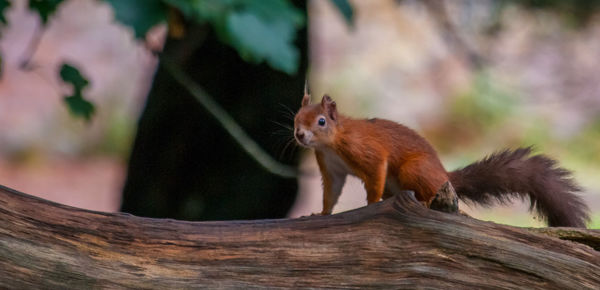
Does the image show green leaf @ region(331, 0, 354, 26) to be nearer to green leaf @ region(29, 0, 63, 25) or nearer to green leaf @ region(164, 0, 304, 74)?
green leaf @ region(164, 0, 304, 74)

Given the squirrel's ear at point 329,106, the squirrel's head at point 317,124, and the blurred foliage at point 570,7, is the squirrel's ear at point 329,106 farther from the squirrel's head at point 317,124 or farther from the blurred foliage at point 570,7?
the blurred foliage at point 570,7

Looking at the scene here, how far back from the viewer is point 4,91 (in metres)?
6.96

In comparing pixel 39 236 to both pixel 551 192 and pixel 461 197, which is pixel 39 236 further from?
pixel 551 192

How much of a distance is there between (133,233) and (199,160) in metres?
1.59

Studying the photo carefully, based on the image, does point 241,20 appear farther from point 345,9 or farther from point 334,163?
point 334,163

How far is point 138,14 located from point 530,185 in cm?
143

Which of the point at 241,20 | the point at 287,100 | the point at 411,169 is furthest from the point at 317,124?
the point at 287,100

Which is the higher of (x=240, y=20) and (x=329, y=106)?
(x=329, y=106)

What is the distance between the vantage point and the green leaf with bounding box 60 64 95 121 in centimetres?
204

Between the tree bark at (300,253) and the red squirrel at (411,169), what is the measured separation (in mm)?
307

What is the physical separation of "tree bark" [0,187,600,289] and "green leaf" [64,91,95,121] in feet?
1.15

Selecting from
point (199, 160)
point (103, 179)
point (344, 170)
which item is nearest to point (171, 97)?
point (199, 160)

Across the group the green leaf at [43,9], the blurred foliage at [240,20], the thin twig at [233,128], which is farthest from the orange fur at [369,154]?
the blurred foliage at [240,20]

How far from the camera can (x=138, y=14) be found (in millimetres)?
1040
